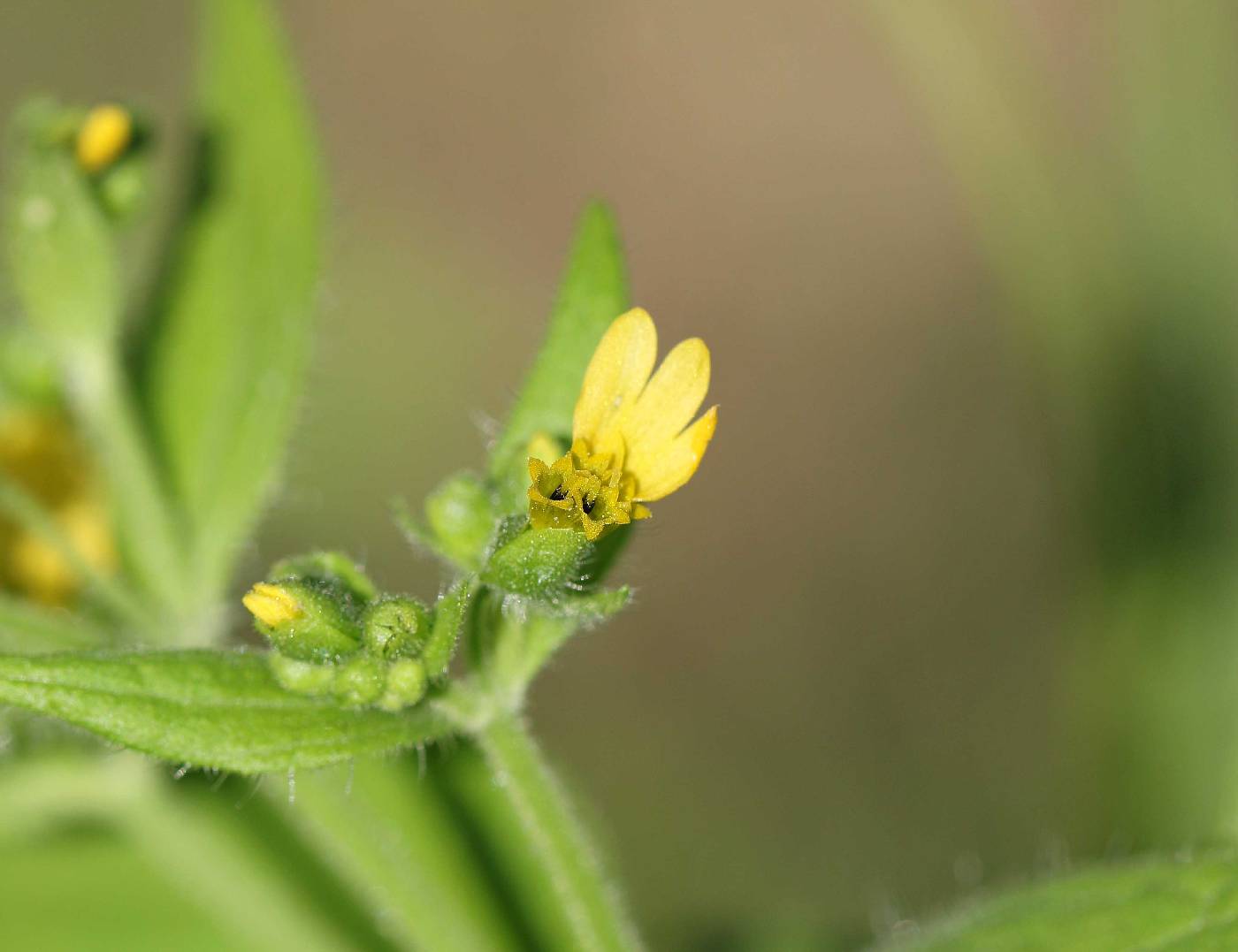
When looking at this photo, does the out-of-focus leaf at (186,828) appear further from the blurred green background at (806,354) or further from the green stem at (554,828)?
the green stem at (554,828)

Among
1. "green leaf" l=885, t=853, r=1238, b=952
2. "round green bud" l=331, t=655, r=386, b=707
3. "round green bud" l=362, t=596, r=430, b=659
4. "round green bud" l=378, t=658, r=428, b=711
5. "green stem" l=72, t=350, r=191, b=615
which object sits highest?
"green stem" l=72, t=350, r=191, b=615

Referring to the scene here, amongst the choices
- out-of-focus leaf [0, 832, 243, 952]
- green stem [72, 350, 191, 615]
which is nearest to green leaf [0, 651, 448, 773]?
green stem [72, 350, 191, 615]

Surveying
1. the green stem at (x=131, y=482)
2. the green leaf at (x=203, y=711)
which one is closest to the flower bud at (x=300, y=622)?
the green leaf at (x=203, y=711)

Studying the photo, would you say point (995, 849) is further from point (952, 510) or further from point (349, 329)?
point (349, 329)

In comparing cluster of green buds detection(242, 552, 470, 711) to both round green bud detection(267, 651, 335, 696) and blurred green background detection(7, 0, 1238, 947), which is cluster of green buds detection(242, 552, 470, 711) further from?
blurred green background detection(7, 0, 1238, 947)

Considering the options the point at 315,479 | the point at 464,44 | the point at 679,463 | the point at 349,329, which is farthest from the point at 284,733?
the point at 464,44

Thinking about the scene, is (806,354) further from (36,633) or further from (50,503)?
(36,633)

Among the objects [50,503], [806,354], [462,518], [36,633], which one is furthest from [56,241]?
[806,354]

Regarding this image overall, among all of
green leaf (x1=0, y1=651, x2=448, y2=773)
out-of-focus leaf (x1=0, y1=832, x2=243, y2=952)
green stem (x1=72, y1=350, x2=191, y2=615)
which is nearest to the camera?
green leaf (x1=0, y1=651, x2=448, y2=773)
